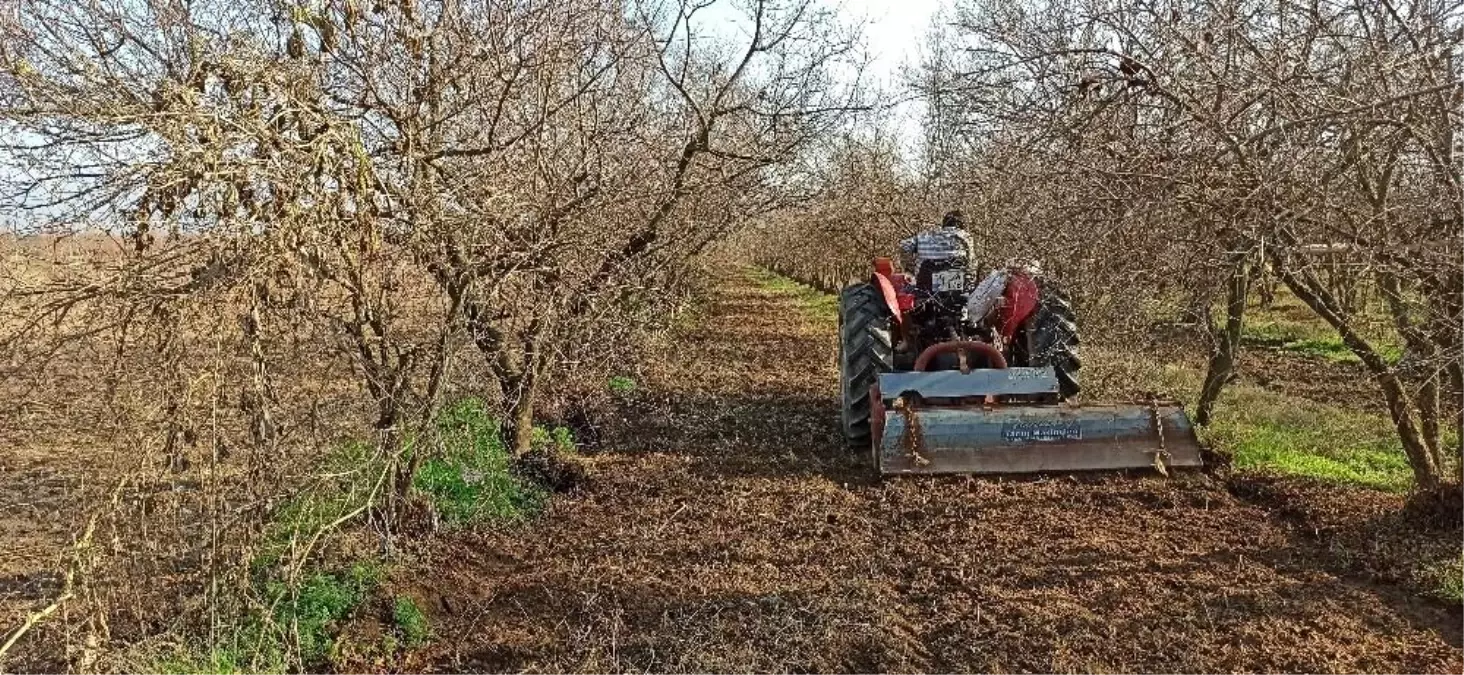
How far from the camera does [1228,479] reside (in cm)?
632

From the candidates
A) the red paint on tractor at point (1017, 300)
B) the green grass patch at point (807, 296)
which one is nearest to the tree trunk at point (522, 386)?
the red paint on tractor at point (1017, 300)

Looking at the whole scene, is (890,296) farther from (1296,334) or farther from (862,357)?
(1296,334)

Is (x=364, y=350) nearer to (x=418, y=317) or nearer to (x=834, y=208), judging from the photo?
(x=418, y=317)

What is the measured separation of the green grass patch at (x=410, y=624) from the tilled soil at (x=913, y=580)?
3.6 inches

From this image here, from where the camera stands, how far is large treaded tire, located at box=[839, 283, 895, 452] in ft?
23.4

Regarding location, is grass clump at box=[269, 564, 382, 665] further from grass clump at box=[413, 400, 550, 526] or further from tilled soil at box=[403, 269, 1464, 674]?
grass clump at box=[413, 400, 550, 526]

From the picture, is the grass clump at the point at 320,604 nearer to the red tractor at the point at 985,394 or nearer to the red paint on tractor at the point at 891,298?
the red tractor at the point at 985,394

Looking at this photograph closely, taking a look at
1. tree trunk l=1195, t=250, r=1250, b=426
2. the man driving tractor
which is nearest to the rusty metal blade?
tree trunk l=1195, t=250, r=1250, b=426

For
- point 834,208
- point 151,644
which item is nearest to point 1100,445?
point 151,644

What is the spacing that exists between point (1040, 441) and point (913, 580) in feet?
6.57

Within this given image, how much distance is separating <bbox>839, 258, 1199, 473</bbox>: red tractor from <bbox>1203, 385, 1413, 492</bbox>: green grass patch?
2.72 feet

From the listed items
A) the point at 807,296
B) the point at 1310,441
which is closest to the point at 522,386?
the point at 1310,441

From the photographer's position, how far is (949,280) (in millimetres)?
7402

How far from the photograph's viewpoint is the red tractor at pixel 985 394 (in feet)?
20.9
